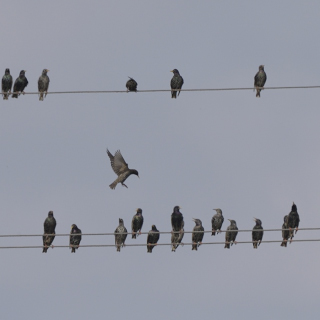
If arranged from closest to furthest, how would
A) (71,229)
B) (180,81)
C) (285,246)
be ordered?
(285,246) < (71,229) < (180,81)

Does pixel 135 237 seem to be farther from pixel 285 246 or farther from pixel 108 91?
pixel 108 91

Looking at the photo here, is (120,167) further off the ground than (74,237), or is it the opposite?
(120,167)

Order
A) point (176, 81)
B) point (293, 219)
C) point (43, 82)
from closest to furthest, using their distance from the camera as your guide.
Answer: point (293, 219), point (43, 82), point (176, 81)

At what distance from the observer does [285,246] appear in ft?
73.9

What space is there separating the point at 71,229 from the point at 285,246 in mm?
4199

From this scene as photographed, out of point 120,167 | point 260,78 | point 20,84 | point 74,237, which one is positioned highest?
point 260,78

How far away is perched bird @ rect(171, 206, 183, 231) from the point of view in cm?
2347

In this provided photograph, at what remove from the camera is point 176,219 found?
2353cm

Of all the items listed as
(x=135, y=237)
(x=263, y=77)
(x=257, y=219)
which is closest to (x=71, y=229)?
(x=135, y=237)

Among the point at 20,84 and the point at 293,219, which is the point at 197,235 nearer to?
the point at 293,219

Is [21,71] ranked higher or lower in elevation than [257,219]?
higher

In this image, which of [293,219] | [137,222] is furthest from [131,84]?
[293,219]

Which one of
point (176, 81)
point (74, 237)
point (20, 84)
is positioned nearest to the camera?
point (74, 237)

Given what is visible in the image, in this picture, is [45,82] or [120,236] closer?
[120,236]
